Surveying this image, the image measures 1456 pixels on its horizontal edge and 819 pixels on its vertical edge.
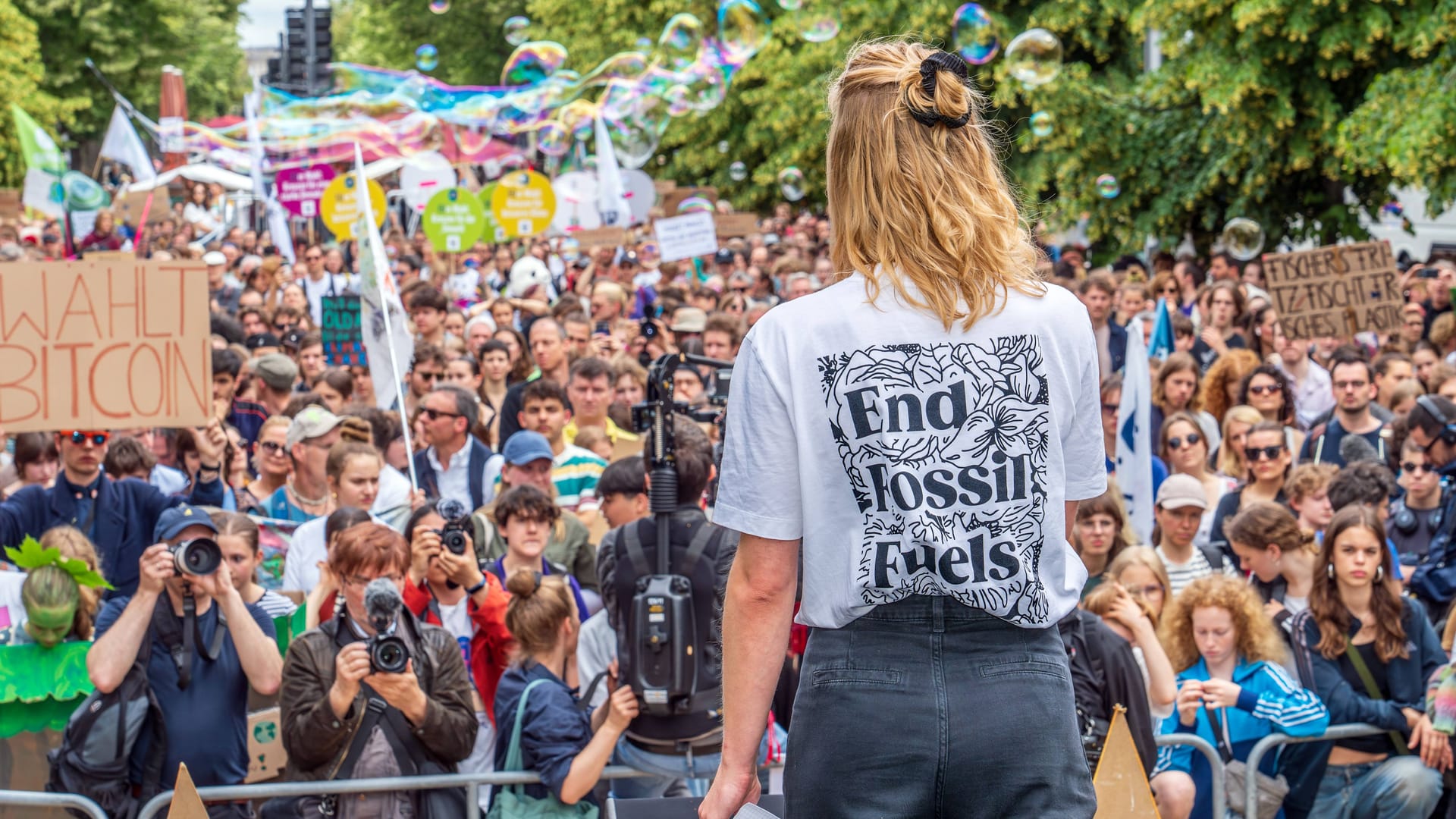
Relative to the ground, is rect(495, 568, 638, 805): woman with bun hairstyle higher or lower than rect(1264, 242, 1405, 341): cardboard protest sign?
lower

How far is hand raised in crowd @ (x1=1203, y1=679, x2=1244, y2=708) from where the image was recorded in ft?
18.1

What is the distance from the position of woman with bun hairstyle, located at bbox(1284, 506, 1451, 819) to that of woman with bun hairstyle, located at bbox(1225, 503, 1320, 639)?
0.24 meters

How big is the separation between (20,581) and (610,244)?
1159 centimetres

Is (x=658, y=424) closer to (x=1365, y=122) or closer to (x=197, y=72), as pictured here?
(x=1365, y=122)

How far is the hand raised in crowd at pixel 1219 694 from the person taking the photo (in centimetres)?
552

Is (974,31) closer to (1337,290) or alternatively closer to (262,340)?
(1337,290)

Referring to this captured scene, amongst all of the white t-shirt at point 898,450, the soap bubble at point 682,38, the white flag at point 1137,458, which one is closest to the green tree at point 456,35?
the soap bubble at point 682,38

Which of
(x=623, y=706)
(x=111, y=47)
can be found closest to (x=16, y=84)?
(x=111, y=47)

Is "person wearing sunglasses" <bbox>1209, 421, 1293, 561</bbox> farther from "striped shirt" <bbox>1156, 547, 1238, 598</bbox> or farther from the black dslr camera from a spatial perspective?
the black dslr camera

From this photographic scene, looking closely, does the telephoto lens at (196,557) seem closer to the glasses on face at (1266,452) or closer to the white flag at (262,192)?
the glasses on face at (1266,452)

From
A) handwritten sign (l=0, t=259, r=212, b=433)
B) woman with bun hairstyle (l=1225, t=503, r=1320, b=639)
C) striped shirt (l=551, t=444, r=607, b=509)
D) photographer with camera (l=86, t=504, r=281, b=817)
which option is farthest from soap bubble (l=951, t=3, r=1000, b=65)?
photographer with camera (l=86, t=504, r=281, b=817)

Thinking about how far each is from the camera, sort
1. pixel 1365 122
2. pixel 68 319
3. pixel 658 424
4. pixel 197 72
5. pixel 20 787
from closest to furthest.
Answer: pixel 658 424 → pixel 20 787 → pixel 68 319 → pixel 1365 122 → pixel 197 72

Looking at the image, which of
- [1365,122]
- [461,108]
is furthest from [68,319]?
[461,108]

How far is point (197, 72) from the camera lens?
56.5 metres
